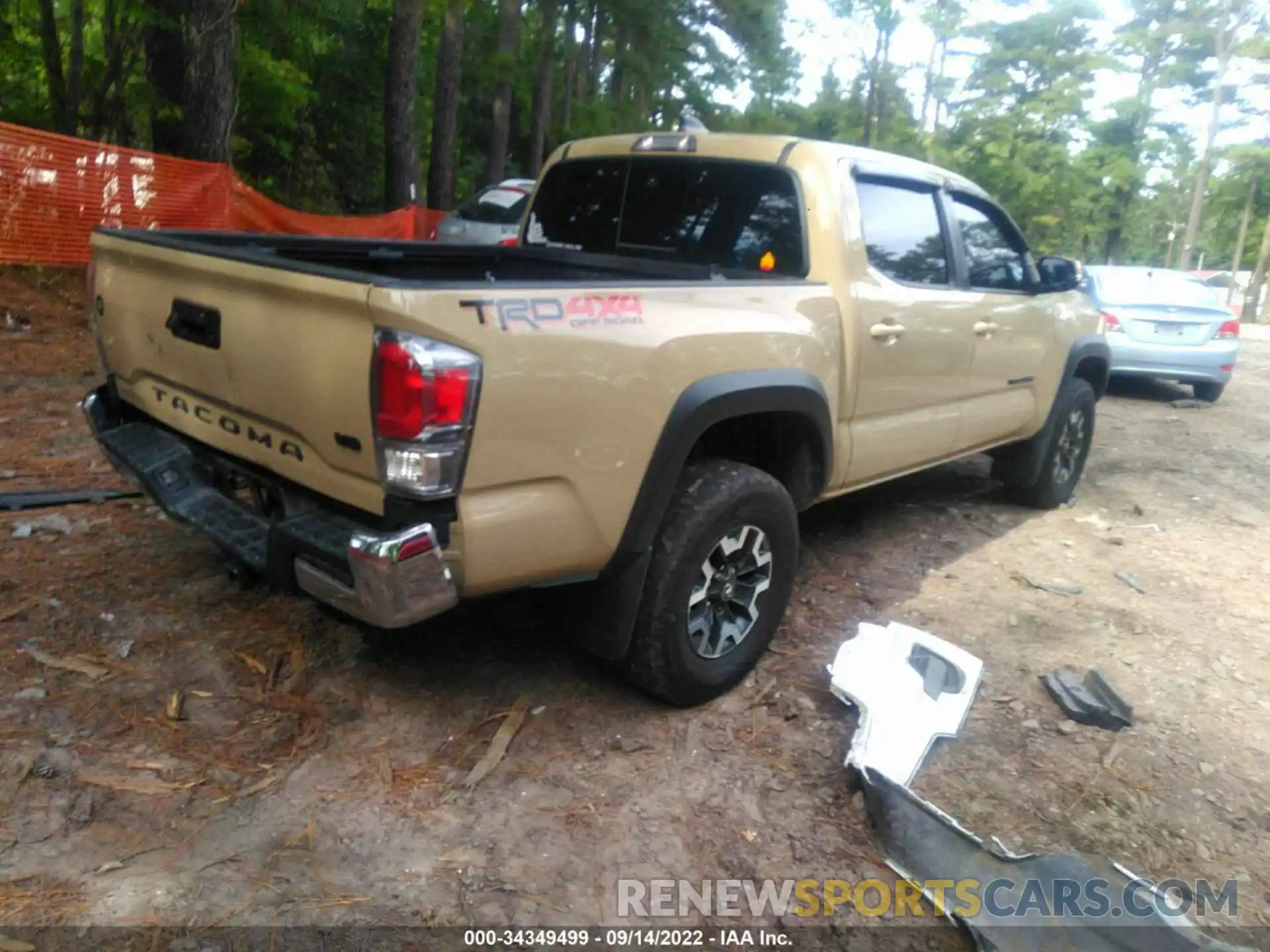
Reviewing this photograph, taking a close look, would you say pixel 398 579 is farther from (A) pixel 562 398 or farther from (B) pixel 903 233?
(B) pixel 903 233

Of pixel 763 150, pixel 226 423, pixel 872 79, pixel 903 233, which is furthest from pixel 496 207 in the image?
pixel 872 79

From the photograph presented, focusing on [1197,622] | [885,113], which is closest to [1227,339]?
[1197,622]

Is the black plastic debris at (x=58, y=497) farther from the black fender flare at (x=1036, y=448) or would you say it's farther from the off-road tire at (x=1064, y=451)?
the off-road tire at (x=1064, y=451)

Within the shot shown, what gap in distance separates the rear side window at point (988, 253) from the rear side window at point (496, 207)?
8709mm

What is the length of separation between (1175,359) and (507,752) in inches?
366

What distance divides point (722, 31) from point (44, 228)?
25.0 metres

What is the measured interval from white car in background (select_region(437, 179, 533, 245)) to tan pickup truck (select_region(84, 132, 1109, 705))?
28.3ft

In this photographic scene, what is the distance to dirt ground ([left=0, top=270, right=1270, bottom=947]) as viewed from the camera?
249cm

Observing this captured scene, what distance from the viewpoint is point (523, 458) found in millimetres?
2533

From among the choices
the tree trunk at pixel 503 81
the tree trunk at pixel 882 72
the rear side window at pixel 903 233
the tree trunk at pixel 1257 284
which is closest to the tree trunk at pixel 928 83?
the tree trunk at pixel 882 72

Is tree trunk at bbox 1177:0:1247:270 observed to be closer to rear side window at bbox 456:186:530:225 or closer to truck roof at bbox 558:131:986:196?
rear side window at bbox 456:186:530:225

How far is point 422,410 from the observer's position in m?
2.33

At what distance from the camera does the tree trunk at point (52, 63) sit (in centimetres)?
1229

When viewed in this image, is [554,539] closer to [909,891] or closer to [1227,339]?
[909,891]
